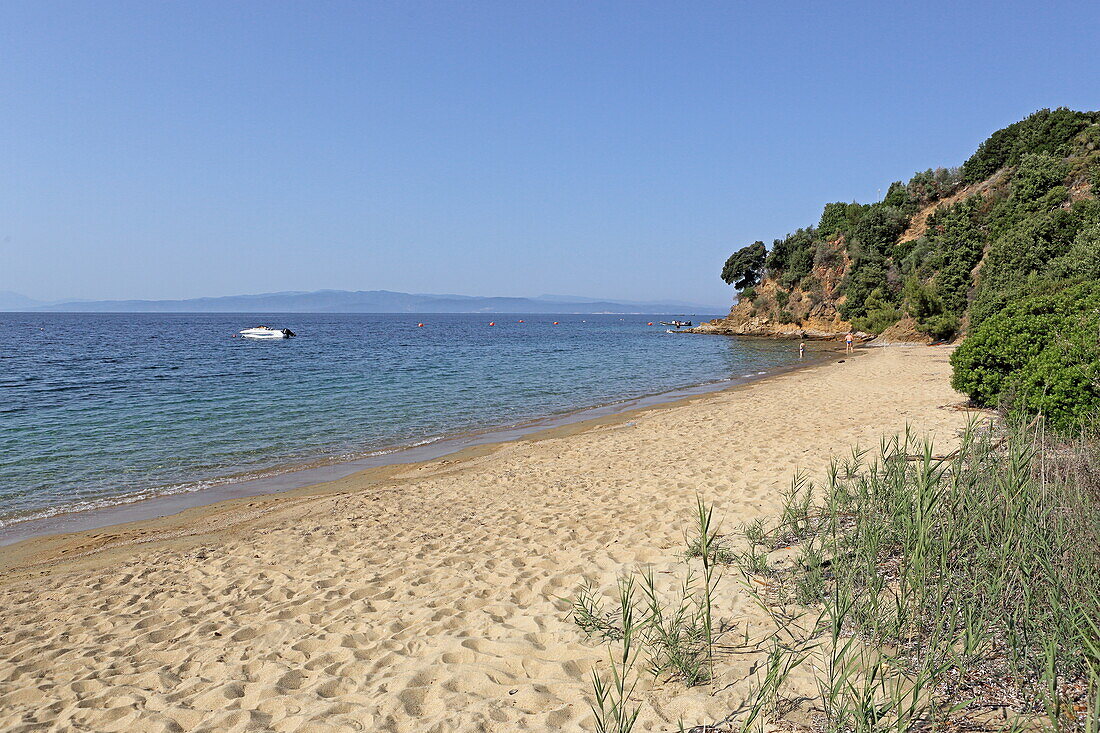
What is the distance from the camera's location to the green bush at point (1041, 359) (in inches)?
346

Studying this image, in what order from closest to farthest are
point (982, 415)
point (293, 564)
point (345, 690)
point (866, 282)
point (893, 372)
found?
point (345, 690) → point (293, 564) → point (982, 415) → point (893, 372) → point (866, 282)

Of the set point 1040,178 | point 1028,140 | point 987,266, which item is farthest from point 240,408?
point 1028,140

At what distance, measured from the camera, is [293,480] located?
39.0 feet

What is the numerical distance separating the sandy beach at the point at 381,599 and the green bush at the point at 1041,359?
5.61 feet

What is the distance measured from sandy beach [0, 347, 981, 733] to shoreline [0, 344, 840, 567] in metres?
0.36

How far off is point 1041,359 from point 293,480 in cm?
1323

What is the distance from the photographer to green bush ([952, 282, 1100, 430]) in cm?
880

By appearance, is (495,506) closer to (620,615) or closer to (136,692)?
(620,615)

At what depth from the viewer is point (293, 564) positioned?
22.1 feet

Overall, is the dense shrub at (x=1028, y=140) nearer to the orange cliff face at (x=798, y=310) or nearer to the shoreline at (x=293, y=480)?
the orange cliff face at (x=798, y=310)

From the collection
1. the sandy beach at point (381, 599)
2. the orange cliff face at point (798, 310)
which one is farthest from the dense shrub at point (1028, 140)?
the sandy beach at point (381, 599)

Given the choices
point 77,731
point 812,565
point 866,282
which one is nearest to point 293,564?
point 77,731

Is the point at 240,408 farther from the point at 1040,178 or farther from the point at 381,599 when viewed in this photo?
the point at 1040,178

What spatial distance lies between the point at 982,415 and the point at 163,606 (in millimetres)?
14391
